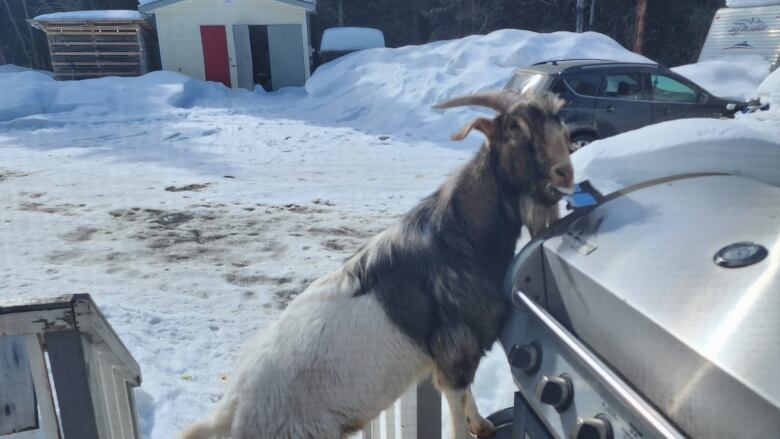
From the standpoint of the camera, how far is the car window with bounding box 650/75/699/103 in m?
10.2

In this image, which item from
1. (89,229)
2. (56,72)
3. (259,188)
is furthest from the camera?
(56,72)

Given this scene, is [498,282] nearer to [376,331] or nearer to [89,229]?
[376,331]

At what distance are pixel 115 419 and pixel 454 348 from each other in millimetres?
1446

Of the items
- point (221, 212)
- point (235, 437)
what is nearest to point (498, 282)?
point (235, 437)

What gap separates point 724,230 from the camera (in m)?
1.51

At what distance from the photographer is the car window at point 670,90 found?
10203mm

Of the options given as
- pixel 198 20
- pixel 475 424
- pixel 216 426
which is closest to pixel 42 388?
pixel 216 426

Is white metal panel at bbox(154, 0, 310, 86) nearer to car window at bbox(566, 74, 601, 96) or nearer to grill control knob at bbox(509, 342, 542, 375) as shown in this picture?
car window at bbox(566, 74, 601, 96)

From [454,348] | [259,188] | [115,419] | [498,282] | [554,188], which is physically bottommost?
[259,188]

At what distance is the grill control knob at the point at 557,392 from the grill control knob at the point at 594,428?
0.12m

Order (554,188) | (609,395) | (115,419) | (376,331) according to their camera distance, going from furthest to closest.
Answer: (115,419), (376,331), (554,188), (609,395)

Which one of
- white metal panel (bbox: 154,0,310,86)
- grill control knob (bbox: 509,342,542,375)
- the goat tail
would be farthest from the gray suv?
white metal panel (bbox: 154,0,310,86)

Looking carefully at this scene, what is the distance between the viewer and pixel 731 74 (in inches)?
563

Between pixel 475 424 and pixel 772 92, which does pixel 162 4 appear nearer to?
pixel 772 92
